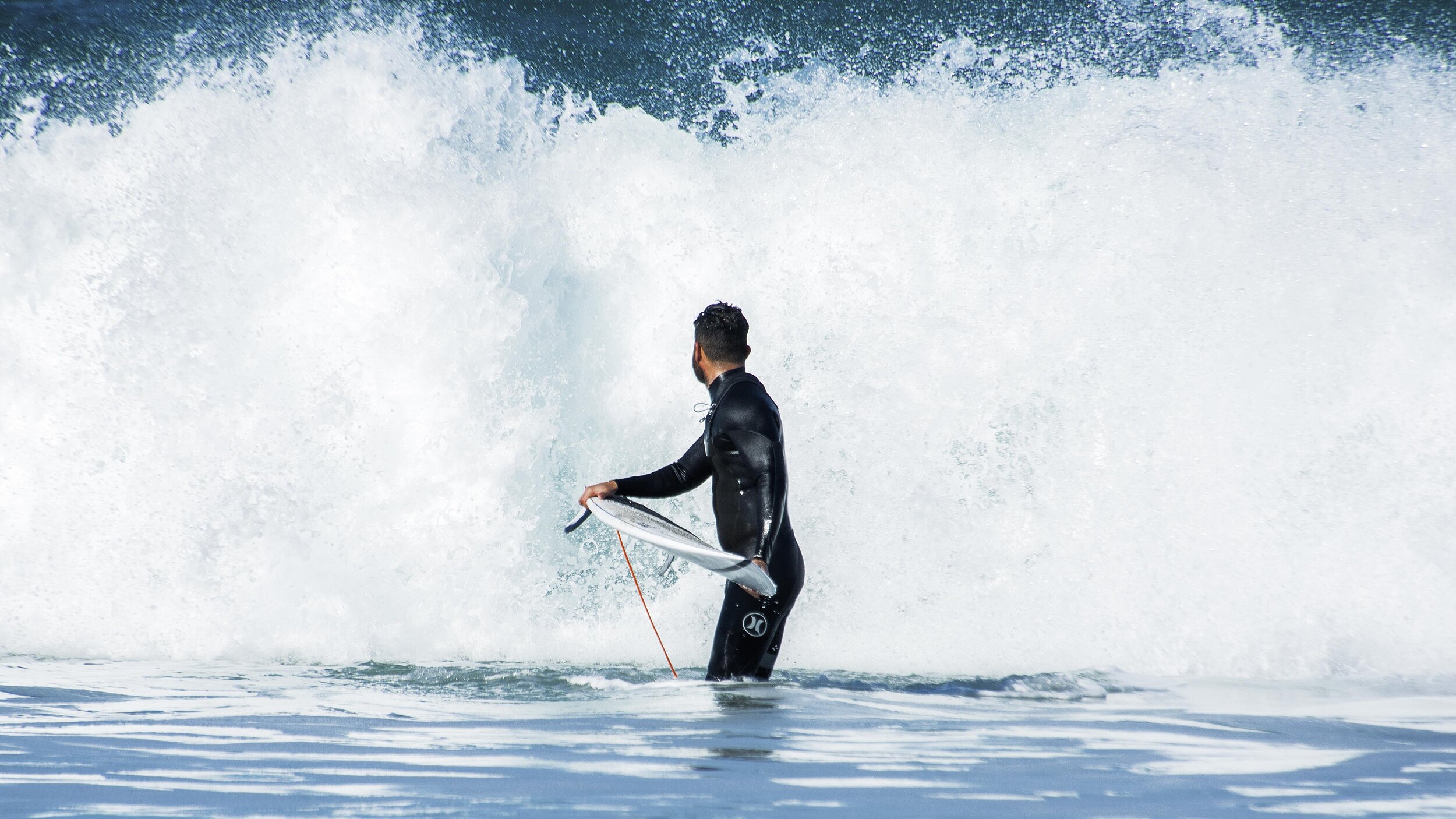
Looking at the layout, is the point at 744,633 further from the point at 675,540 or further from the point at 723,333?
the point at 723,333

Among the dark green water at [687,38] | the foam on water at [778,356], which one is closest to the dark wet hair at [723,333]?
the foam on water at [778,356]

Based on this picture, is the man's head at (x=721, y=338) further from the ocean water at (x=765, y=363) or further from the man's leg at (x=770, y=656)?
the ocean water at (x=765, y=363)

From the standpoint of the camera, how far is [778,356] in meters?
7.93

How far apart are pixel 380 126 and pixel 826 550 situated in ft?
15.0

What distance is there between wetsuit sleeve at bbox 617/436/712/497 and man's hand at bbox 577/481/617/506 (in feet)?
0.15

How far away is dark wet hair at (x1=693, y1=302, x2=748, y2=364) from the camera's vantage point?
4.58 metres

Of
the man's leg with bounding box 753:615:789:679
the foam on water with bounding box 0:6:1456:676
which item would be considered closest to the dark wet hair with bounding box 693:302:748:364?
the man's leg with bounding box 753:615:789:679

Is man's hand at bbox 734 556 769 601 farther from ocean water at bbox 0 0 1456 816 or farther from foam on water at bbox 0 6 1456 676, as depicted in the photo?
foam on water at bbox 0 6 1456 676

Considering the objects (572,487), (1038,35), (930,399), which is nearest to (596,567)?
(572,487)

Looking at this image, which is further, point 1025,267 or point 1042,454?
point 1025,267

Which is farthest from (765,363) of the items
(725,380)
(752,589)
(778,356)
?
(752,589)

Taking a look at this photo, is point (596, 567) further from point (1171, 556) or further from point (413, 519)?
point (1171, 556)

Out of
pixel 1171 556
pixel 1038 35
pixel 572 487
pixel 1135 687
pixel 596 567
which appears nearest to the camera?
pixel 1135 687

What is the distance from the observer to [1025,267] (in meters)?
8.16
